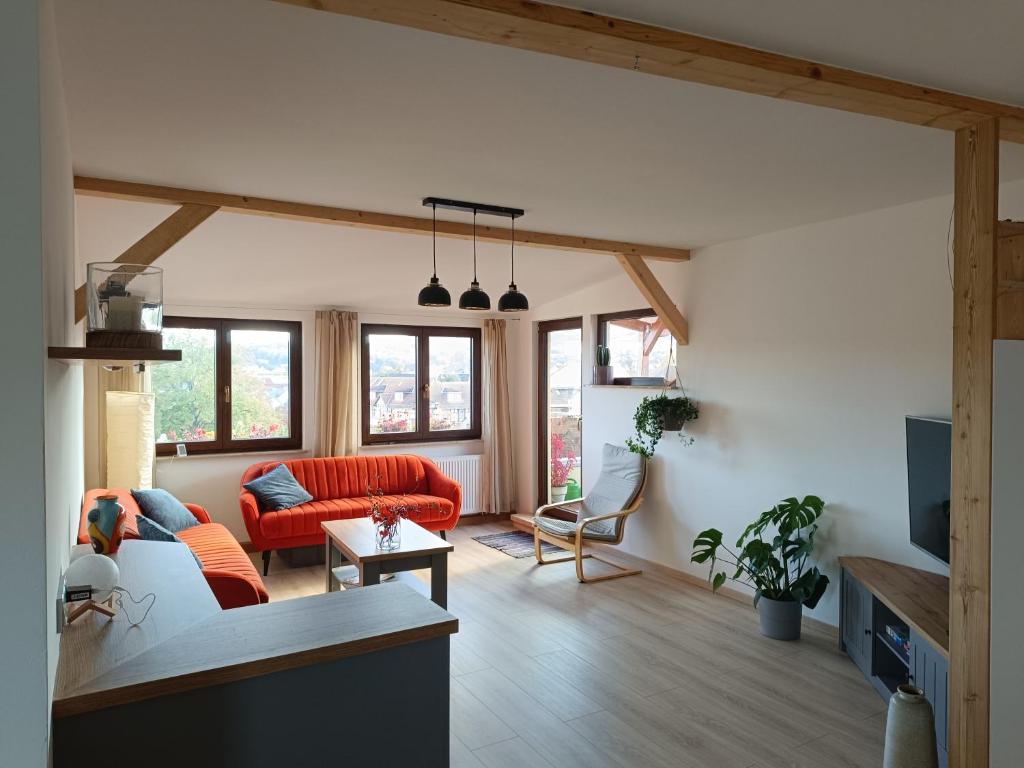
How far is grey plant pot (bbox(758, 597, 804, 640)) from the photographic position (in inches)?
168

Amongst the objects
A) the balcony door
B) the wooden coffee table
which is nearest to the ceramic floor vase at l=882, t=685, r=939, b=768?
the wooden coffee table

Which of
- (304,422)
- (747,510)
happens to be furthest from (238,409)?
(747,510)

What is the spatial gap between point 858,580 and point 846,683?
1.71ft

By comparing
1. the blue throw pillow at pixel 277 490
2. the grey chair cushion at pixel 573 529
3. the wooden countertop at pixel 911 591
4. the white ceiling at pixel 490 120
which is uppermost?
the white ceiling at pixel 490 120

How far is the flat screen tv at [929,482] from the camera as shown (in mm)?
3508

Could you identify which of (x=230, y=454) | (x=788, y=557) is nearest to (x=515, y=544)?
(x=230, y=454)

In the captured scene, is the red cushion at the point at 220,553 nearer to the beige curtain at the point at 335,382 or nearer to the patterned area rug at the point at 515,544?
the beige curtain at the point at 335,382

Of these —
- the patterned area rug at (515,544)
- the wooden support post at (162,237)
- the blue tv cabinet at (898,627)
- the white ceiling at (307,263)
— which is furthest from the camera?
the patterned area rug at (515,544)

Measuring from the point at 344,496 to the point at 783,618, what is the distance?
12.7ft

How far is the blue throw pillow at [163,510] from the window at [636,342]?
12.0 feet

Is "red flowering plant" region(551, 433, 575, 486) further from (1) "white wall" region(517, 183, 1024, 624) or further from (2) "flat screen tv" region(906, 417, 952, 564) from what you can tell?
(2) "flat screen tv" region(906, 417, 952, 564)

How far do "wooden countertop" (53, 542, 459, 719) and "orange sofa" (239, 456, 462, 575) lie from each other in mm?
3321

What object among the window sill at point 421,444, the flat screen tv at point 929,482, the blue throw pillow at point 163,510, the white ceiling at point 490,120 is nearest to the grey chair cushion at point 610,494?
the window sill at point 421,444

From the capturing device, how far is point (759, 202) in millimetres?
3908
